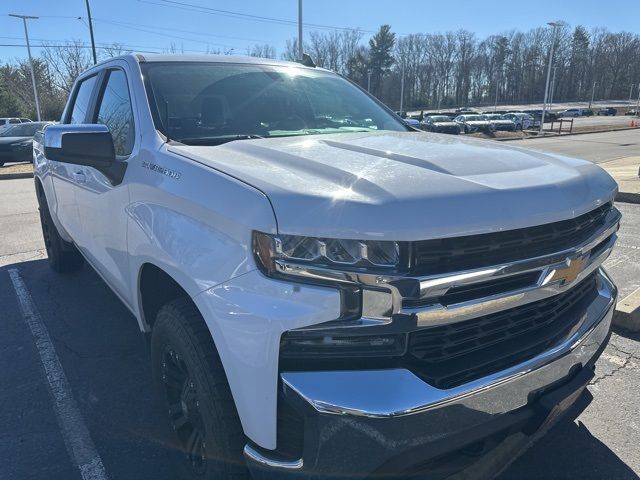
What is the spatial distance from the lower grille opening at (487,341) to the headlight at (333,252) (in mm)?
270

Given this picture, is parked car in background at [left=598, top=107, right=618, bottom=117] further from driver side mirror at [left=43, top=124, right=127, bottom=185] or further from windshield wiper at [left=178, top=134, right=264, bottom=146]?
driver side mirror at [left=43, top=124, right=127, bottom=185]

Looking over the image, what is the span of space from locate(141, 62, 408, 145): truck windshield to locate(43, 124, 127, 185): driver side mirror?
284 mm

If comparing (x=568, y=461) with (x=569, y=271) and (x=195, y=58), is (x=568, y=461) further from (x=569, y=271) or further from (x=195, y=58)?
(x=195, y=58)

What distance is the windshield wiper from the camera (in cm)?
253

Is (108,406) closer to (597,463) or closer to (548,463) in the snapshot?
(548,463)

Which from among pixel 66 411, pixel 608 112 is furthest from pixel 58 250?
pixel 608 112

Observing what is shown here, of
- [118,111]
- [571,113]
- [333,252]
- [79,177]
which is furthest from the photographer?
[571,113]

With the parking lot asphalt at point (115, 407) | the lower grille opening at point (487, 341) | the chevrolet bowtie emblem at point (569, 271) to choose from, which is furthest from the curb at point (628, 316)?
the chevrolet bowtie emblem at point (569, 271)

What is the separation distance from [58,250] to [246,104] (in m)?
3.36

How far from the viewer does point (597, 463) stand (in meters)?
2.54

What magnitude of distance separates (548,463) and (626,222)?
629 cm

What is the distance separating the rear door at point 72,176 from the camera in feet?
12.2

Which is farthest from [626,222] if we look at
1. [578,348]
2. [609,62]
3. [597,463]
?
[609,62]

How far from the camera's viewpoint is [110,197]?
9.26ft
